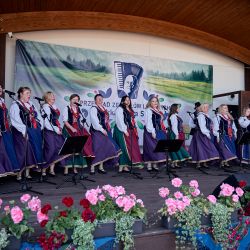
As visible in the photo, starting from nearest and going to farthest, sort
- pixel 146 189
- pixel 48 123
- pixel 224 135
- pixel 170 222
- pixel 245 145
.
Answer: pixel 170 222 < pixel 146 189 < pixel 48 123 < pixel 224 135 < pixel 245 145

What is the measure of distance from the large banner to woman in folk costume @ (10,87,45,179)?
4.66 ft

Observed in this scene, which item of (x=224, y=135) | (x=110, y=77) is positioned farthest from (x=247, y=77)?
(x=110, y=77)

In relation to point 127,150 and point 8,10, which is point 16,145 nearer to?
point 127,150

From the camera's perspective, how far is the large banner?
671 centimetres

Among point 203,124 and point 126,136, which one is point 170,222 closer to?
point 126,136

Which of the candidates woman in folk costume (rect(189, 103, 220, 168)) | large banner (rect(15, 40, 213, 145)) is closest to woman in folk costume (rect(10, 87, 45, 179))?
large banner (rect(15, 40, 213, 145))

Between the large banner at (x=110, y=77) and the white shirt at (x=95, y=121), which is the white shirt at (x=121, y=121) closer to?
the white shirt at (x=95, y=121)

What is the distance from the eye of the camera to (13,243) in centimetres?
221

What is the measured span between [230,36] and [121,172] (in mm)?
4778

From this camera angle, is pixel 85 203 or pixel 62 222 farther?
pixel 85 203

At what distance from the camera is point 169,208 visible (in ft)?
8.62

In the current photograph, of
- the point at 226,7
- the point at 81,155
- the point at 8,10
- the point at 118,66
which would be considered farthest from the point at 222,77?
the point at 8,10

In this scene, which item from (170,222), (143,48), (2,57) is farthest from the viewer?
(143,48)

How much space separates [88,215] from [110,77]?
549cm
